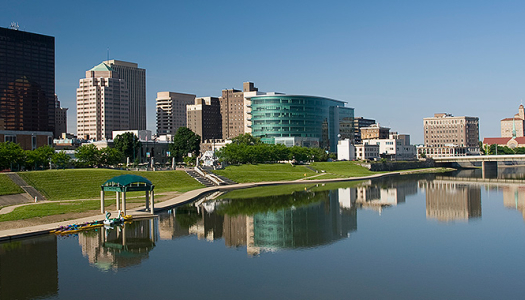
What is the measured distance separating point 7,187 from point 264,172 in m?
75.2

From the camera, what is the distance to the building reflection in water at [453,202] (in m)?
78.6

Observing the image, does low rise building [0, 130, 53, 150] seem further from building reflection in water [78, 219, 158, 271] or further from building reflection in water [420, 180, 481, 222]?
building reflection in water [420, 180, 481, 222]

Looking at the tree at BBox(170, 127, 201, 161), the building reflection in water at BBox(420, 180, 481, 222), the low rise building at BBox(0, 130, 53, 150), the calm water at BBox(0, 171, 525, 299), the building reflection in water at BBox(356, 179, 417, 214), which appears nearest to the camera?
the calm water at BBox(0, 171, 525, 299)

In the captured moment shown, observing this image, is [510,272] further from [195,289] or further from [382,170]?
[382,170]

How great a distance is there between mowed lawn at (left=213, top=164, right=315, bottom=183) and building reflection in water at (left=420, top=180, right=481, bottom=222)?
122 feet

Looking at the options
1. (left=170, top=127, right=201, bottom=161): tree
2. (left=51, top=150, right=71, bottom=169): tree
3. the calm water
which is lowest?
the calm water

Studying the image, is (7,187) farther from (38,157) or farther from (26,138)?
(26,138)

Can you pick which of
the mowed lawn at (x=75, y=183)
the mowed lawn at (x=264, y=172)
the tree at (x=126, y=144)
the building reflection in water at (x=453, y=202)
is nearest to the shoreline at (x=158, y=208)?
the mowed lawn at (x=264, y=172)

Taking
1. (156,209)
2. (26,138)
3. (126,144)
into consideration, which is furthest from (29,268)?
(126,144)

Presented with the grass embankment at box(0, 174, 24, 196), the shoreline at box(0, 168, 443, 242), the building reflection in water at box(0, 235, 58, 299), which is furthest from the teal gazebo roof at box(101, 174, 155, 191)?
the grass embankment at box(0, 174, 24, 196)

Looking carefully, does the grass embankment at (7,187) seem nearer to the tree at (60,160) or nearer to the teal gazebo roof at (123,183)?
the teal gazebo roof at (123,183)

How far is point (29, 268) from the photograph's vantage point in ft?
142

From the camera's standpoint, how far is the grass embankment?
81137 mm

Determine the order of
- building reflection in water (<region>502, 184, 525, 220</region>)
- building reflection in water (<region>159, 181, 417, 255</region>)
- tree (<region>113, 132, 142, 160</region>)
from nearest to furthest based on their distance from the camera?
1. building reflection in water (<region>159, 181, 417, 255</region>)
2. building reflection in water (<region>502, 184, 525, 220</region>)
3. tree (<region>113, 132, 142, 160</region>)
